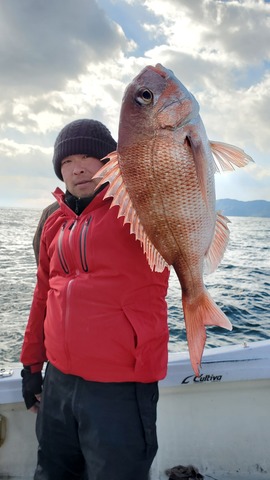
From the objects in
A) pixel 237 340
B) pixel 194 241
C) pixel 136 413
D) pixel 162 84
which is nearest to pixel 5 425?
pixel 136 413

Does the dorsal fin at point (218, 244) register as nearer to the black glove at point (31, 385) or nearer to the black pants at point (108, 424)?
the black pants at point (108, 424)

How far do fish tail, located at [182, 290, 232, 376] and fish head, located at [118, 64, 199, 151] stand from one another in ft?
2.78

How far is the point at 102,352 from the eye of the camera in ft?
6.89

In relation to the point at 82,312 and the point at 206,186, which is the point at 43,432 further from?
the point at 206,186

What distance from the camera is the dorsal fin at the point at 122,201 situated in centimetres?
183

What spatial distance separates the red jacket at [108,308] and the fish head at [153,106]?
0.60m

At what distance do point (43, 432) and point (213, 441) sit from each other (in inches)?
60.8

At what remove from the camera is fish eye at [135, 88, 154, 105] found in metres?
1.72

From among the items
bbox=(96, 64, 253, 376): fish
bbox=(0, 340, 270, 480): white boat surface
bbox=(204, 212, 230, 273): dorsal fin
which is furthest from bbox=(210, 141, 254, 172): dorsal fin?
bbox=(0, 340, 270, 480): white boat surface

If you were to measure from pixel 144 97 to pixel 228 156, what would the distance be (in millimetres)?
459

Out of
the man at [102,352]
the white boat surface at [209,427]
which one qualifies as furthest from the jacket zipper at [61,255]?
the white boat surface at [209,427]

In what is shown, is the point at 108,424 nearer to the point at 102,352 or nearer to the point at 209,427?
the point at 102,352

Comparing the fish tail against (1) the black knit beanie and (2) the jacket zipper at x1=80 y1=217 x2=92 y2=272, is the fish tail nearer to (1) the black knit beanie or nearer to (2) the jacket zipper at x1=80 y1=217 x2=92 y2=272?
(2) the jacket zipper at x1=80 y1=217 x2=92 y2=272

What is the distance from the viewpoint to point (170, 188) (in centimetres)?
176
